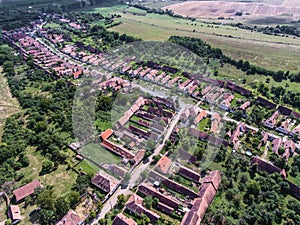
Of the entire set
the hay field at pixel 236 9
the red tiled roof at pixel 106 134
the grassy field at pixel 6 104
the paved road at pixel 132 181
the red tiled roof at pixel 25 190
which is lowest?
the grassy field at pixel 6 104

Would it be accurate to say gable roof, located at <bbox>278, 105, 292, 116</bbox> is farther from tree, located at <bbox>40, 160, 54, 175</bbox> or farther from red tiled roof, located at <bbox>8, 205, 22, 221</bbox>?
red tiled roof, located at <bbox>8, 205, 22, 221</bbox>

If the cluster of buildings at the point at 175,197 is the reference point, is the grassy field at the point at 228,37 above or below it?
above

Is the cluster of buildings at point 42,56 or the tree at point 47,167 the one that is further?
the cluster of buildings at point 42,56

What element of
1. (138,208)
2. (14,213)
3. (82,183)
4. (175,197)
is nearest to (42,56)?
(82,183)

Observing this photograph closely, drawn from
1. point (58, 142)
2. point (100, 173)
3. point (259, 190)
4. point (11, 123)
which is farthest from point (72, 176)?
point (259, 190)

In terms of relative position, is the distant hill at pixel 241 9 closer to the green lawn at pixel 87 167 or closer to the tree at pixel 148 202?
the green lawn at pixel 87 167

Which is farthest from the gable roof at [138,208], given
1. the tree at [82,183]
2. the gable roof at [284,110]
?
the gable roof at [284,110]

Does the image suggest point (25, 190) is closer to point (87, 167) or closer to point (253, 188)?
point (87, 167)
